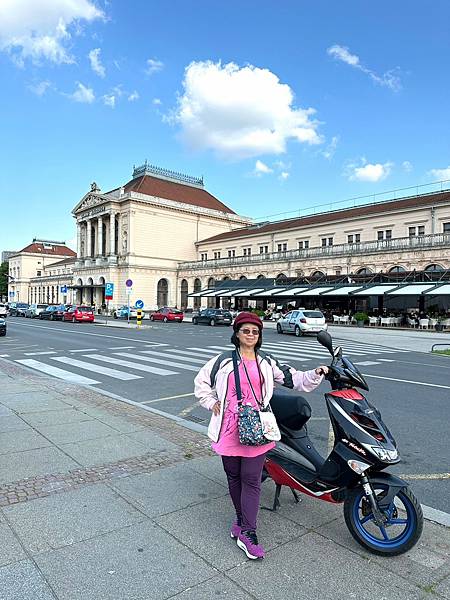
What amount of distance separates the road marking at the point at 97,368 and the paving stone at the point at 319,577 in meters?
8.10

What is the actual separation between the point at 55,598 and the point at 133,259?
73753mm

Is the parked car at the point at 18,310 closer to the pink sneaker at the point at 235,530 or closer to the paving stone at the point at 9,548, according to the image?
the paving stone at the point at 9,548

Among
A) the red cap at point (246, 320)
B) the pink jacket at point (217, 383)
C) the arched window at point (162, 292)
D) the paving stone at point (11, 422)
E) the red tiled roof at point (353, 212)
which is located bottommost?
the paving stone at point (11, 422)

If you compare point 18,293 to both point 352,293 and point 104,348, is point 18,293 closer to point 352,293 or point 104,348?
point 352,293

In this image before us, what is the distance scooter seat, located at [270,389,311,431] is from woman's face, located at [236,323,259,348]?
76cm

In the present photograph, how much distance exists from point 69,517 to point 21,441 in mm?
2299

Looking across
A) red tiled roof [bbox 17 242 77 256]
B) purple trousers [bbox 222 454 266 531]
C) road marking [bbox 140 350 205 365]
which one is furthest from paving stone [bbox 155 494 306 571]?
red tiled roof [bbox 17 242 77 256]

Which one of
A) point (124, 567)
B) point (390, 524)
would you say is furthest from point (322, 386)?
point (124, 567)

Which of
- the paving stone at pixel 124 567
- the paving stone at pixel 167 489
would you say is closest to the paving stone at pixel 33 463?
the paving stone at pixel 167 489

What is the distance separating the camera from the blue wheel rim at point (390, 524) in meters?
3.13

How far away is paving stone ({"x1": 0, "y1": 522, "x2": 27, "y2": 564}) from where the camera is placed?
304 centimetres

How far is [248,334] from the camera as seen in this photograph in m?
3.33

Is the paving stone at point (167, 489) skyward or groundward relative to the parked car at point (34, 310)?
groundward

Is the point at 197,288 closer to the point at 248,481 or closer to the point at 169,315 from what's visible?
the point at 169,315
